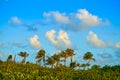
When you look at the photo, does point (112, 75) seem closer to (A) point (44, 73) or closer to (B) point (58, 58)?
(A) point (44, 73)

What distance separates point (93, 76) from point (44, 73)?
8.56 meters

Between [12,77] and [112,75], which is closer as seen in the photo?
[12,77]

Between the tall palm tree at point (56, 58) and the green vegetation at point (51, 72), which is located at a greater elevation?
the tall palm tree at point (56, 58)

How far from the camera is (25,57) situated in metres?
110

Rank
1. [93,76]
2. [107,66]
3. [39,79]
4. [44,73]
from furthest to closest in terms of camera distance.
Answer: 1. [107,66]
2. [44,73]
3. [93,76]
4. [39,79]

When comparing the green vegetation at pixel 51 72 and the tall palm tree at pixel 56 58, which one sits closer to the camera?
the green vegetation at pixel 51 72

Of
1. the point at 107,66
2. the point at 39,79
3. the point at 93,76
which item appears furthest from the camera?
the point at 107,66

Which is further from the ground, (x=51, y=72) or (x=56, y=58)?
(x=56, y=58)

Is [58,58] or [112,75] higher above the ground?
[58,58]

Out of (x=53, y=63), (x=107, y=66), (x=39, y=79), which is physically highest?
(x=53, y=63)

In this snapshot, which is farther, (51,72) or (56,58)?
(56,58)

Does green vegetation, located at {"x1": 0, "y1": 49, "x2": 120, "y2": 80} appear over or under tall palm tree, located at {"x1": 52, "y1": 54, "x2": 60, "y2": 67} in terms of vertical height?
under

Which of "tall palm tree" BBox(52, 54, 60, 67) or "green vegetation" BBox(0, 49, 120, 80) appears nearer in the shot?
"green vegetation" BBox(0, 49, 120, 80)

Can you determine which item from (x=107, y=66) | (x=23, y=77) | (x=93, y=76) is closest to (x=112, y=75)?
(x=93, y=76)
